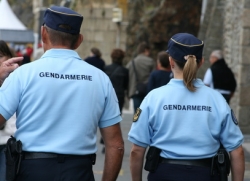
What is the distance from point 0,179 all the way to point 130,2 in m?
24.2

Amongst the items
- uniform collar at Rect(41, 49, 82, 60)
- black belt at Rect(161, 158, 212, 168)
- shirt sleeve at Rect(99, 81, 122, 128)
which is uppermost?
uniform collar at Rect(41, 49, 82, 60)

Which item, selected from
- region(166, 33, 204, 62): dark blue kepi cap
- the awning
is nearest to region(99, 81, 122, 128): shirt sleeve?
region(166, 33, 204, 62): dark blue kepi cap

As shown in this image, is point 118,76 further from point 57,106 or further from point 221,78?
point 57,106

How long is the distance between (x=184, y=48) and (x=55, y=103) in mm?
1200

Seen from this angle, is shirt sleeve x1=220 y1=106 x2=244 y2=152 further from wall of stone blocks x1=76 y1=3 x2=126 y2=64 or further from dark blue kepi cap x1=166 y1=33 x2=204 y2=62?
wall of stone blocks x1=76 y1=3 x2=126 y2=64

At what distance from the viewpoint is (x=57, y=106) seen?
180 inches

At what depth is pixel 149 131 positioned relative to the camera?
5344 millimetres

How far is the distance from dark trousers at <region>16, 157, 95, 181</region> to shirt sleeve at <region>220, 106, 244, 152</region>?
44.1 inches

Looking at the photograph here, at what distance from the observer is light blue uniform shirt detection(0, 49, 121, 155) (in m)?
4.54

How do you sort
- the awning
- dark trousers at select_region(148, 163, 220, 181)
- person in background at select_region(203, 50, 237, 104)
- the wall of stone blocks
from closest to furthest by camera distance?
dark trousers at select_region(148, 163, 220, 181)
person in background at select_region(203, 50, 237, 104)
the awning
the wall of stone blocks

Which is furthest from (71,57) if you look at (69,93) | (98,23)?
(98,23)

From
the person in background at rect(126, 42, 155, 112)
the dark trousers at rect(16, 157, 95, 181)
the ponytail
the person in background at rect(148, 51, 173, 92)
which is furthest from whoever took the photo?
the person in background at rect(126, 42, 155, 112)

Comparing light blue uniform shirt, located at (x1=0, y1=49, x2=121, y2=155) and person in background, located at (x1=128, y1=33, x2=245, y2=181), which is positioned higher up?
light blue uniform shirt, located at (x1=0, y1=49, x2=121, y2=155)

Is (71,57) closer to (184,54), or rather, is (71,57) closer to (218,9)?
(184,54)
